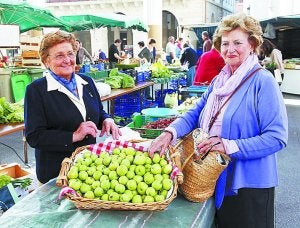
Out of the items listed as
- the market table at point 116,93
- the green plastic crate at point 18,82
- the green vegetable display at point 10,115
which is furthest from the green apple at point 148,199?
the green plastic crate at point 18,82

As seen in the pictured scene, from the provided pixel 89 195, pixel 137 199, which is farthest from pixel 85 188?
pixel 137 199

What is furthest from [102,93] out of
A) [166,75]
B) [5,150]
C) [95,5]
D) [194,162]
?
[95,5]

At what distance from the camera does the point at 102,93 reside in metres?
5.85

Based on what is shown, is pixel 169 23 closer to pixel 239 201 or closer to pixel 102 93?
pixel 102 93

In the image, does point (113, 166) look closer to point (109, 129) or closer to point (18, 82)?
point (109, 129)

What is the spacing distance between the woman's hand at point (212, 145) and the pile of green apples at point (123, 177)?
197 millimetres

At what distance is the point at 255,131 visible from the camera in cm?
192

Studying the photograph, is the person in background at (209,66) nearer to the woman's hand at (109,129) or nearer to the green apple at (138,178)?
the woman's hand at (109,129)

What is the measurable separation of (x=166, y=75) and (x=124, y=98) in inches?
75.7

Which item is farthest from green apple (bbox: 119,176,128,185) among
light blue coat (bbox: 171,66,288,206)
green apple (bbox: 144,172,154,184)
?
light blue coat (bbox: 171,66,288,206)

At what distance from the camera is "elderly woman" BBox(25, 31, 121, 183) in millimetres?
2287

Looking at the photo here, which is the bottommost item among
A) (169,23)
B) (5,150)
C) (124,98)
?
(5,150)

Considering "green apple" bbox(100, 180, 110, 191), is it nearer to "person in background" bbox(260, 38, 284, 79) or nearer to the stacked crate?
the stacked crate

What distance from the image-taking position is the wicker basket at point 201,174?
1829 millimetres
